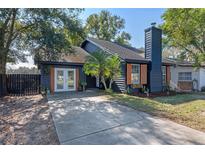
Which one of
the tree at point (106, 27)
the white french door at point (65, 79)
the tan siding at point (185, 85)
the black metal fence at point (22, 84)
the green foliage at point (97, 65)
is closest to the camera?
the green foliage at point (97, 65)

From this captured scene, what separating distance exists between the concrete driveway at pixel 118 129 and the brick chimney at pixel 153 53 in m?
8.05

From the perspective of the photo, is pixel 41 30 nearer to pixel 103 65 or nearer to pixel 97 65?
pixel 97 65

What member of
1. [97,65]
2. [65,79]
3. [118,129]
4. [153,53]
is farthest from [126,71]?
[118,129]

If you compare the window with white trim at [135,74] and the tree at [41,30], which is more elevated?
the tree at [41,30]

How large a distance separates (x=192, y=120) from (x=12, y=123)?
657 cm

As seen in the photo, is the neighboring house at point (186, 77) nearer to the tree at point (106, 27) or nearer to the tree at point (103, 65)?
the tree at point (103, 65)

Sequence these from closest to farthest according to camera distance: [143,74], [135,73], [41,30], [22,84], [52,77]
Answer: [41,30] → [22,84] → [52,77] → [135,73] → [143,74]

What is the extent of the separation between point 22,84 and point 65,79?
3236 mm

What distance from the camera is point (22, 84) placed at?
14.1 metres

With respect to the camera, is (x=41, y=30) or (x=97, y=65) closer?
(x=41, y=30)

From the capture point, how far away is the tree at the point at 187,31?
12.5 m

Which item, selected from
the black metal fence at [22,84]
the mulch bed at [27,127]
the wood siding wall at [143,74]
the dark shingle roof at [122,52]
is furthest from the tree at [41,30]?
the wood siding wall at [143,74]

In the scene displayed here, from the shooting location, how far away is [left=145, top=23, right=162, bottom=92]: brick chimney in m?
15.2

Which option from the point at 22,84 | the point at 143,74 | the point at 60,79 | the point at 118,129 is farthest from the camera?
the point at 143,74
